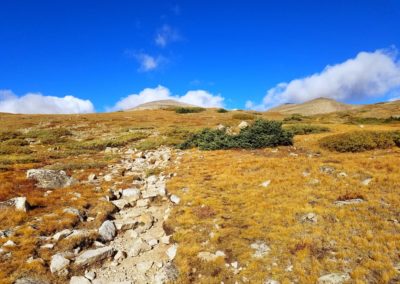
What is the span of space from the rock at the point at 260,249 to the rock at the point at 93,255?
461 centimetres

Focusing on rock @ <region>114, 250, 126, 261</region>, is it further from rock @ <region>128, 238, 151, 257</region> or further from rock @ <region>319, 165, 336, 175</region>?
rock @ <region>319, 165, 336, 175</region>

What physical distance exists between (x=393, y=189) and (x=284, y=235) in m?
5.91

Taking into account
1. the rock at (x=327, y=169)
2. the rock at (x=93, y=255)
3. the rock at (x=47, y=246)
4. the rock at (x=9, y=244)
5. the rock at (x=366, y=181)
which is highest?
the rock at (x=327, y=169)

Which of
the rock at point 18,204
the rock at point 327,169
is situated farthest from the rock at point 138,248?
the rock at point 327,169

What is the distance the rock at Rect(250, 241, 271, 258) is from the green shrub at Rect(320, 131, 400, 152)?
16.9m

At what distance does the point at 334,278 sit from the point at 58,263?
7.68 m

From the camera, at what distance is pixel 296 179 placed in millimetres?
15344

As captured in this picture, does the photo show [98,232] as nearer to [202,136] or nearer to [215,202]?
[215,202]

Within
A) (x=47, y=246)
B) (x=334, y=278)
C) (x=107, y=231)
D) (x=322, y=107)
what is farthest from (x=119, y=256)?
(x=322, y=107)

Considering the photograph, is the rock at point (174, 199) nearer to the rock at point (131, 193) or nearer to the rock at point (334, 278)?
the rock at point (131, 193)

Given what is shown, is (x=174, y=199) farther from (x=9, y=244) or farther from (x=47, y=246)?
(x=9, y=244)

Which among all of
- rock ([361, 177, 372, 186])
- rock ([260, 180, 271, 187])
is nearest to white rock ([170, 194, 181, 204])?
rock ([260, 180, 271, 187])

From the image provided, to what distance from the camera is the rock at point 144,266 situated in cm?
916

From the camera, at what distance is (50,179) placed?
17844 mm
